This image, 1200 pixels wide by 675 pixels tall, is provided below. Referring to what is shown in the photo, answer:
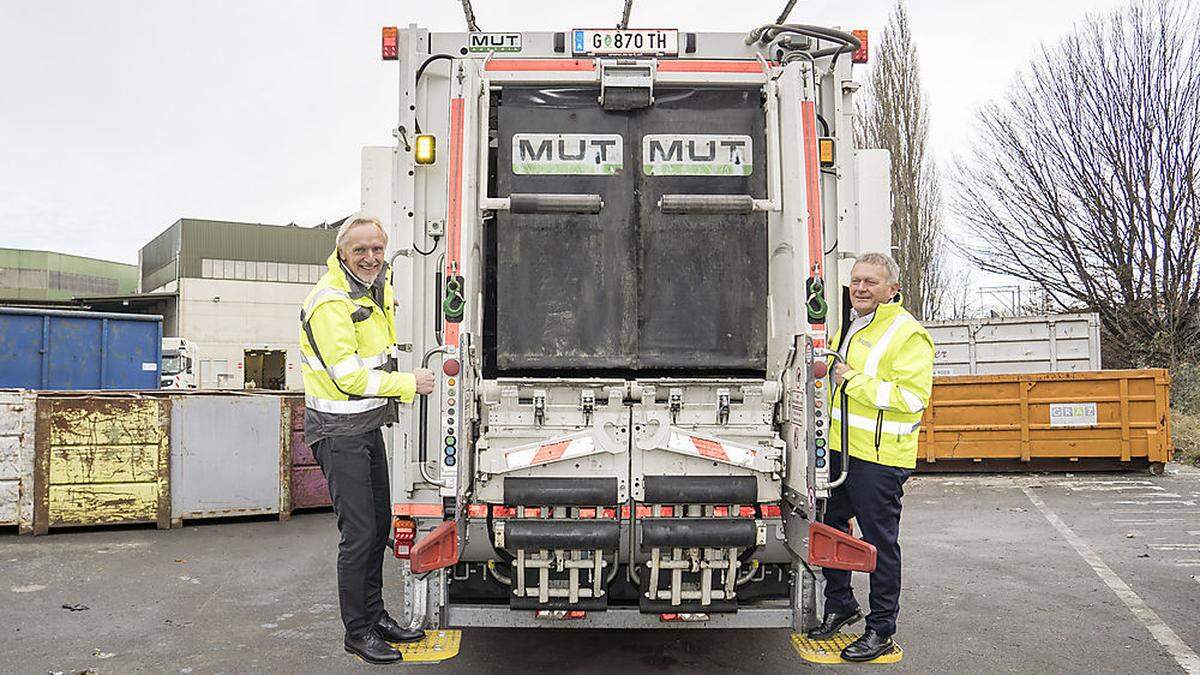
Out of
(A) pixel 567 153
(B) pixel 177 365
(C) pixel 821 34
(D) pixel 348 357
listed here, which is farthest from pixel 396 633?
(B) pixel 177 365

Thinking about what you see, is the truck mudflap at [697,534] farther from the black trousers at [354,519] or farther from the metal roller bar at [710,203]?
the metal roller bar at [710,203]

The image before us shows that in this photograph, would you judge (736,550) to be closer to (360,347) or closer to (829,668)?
(829,668)

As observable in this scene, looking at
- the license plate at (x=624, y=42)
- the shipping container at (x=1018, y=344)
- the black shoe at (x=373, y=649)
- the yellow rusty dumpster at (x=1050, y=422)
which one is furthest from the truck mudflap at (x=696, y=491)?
the shipping container at (x=1018, y=344)

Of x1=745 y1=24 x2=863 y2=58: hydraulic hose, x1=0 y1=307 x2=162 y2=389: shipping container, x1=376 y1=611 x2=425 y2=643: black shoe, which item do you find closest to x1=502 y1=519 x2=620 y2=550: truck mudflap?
x1=376 y1=611 x2=425 y2=643: black shoe

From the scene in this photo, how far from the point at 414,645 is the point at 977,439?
10.2 metres

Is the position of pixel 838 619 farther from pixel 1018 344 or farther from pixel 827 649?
pixel 1018 344

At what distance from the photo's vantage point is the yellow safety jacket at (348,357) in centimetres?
365

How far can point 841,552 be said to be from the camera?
11.4ft

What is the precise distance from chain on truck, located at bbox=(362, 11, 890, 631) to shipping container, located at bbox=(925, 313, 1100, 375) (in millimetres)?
10635

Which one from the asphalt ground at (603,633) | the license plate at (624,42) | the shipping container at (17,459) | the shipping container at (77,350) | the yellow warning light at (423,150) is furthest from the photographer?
the shipping container at (77,350)

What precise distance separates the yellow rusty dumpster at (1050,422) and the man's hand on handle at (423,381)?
31.7ft

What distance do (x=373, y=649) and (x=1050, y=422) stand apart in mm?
10518

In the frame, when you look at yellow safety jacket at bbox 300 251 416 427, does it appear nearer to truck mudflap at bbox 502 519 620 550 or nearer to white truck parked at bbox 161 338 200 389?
truck mudflap at bbox 502 519 620 550

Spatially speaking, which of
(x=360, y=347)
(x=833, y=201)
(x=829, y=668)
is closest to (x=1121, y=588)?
(x=829, y=668)
